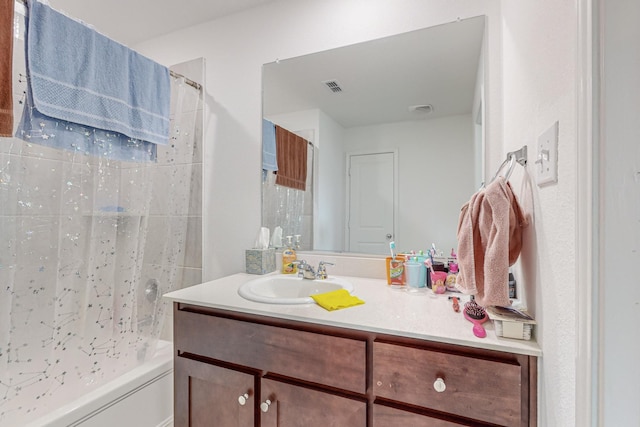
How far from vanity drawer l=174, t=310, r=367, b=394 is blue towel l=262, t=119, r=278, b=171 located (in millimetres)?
886

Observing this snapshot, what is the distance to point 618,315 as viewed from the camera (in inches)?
16.1

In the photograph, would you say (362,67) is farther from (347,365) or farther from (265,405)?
(265,405)

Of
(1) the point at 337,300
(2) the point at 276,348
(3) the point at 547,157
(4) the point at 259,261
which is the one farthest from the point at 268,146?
(3) the point at 547,157

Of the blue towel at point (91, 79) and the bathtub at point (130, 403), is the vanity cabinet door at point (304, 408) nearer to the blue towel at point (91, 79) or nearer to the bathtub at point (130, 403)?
the bathtub at point (130, 403)

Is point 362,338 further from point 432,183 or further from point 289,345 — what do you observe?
point 432,183

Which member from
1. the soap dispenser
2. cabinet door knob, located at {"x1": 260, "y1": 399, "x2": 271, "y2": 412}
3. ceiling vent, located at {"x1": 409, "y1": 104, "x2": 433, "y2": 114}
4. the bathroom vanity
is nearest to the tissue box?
the soap dispenser

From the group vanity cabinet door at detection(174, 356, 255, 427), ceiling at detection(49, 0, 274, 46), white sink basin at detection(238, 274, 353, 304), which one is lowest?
vanity cabinet door at detection(174, 356, 255, 427)

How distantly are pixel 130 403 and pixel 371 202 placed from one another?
4.79 feet

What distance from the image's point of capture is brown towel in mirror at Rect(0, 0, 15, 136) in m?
0.99

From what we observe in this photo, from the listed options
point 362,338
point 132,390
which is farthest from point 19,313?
point 362,338

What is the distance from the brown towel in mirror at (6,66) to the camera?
99 centimetres

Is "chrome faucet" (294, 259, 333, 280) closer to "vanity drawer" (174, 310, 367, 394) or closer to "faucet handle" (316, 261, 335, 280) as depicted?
"faucet handle" (316, 261, 335, 280)

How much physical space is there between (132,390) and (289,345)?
0.92m

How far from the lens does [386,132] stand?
1458mm
